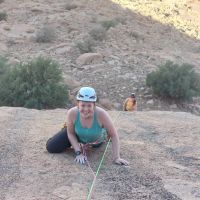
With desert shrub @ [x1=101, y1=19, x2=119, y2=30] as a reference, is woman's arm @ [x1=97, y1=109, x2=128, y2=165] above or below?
above

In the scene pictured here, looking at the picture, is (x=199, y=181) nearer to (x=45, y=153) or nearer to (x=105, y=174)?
A: (x=105, y=174)

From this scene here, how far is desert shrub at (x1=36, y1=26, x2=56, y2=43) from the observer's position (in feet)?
56.0

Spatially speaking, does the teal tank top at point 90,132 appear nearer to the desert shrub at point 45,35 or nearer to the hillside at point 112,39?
the hillside at point 112,39

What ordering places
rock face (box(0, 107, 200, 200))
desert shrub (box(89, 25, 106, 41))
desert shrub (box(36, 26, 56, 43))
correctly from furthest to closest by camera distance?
desert shrub (box(89, 25, 106, 41)), desert shrub (box(36, 26, 56, 43)), rock face (box(0, 107, 200, 200))

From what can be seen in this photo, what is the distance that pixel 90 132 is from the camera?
544cm

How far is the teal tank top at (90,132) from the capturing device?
17.7 ft

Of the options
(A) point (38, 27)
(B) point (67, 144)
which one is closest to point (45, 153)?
(B) point (67, 144)

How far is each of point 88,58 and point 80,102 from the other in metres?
10.2

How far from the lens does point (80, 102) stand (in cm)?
510

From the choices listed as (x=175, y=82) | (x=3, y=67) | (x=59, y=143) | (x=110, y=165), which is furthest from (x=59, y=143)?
(x=175, y=82)

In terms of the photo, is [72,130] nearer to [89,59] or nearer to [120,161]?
[120,161]

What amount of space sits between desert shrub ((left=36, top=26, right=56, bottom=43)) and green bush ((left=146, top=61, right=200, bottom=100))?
14.9ft

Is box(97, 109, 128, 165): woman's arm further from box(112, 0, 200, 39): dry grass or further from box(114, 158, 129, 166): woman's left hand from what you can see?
box(112, 0, 200, 39): dry grass

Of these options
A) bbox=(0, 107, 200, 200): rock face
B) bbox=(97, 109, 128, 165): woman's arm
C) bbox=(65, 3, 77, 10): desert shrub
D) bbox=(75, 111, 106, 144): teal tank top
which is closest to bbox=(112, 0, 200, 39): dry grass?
bbox=(65, 3, 77, 10): desert shrub
